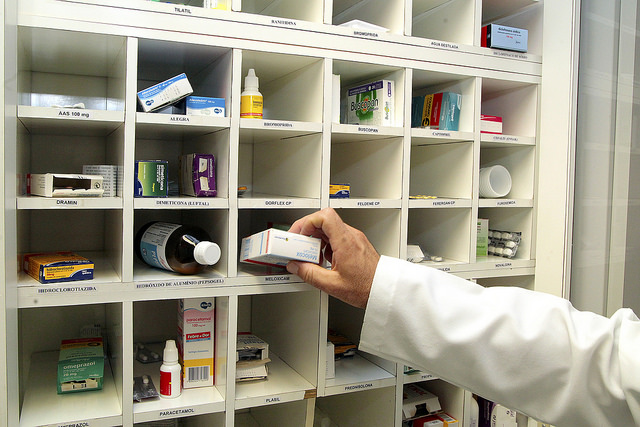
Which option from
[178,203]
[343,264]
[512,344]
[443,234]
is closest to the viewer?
[512,344]

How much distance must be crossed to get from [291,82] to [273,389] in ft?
2.72

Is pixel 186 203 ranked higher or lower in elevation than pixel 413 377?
higher

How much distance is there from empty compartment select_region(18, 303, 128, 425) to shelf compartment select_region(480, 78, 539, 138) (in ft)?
4.27

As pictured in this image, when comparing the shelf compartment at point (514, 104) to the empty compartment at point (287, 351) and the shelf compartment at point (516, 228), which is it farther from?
the empty compartment at point (287, 351)

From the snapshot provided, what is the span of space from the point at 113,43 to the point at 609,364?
1150 millimetres

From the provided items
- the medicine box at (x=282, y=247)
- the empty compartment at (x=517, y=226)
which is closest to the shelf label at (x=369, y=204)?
the medicine box at (x=282, y=247)

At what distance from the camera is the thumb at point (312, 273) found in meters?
1.14

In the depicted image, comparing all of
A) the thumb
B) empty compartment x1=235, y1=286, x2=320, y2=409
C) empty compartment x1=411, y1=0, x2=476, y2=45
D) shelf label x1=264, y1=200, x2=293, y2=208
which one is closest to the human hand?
the thumb

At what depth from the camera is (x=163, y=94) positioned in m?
1.21

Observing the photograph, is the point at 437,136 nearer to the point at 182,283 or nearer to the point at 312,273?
the point at 312,273

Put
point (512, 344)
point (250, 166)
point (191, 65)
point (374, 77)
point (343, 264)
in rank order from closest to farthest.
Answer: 1. point (512, 344)
2. point (343, 264)
3. point (191, 65)
4. point (374, 77)
5. point (250, 166)

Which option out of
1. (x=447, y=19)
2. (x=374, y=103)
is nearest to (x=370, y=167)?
(x=374, y=103)

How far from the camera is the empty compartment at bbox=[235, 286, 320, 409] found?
1330 millimetres

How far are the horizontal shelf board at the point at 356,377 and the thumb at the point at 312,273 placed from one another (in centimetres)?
36
